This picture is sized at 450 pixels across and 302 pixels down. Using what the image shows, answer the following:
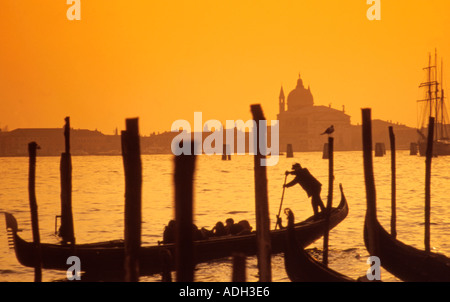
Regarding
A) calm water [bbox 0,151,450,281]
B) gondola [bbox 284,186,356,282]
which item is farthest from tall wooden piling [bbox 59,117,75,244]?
gondola [bbox 284,186,356,282]

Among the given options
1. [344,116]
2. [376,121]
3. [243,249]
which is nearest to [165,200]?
[243,249]

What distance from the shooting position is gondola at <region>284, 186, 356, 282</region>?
8.49 meters

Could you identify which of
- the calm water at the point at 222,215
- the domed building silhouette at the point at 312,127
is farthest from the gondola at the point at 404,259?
the domed building silhouette at the point at 312,127

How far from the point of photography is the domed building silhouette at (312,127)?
12069 centimetres

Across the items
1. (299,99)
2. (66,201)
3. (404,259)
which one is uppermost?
(299,99)

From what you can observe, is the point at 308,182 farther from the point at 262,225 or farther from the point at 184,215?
the point at 184,215

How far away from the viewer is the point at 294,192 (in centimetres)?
3928

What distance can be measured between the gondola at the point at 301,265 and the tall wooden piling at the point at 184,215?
2.45 m

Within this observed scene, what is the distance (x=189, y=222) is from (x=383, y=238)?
4864mm

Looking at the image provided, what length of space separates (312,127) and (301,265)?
114 metres

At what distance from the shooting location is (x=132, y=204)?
7578 mm

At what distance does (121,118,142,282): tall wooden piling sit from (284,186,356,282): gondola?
1917 mm

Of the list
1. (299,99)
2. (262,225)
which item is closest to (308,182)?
(262,225)

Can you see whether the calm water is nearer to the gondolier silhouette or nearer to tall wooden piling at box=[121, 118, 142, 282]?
tall wooden piling at box=[121, 118, 142, 282]
